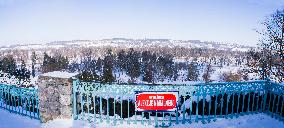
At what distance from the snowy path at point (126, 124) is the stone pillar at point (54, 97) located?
0.21 m

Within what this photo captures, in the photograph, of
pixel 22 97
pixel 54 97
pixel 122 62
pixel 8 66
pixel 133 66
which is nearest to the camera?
pixel 54 97

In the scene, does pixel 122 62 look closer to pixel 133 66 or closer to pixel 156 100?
pixel 133 66

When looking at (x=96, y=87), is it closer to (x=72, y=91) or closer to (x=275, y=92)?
(x=72, y=91)

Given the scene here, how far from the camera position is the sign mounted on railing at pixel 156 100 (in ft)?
25.7

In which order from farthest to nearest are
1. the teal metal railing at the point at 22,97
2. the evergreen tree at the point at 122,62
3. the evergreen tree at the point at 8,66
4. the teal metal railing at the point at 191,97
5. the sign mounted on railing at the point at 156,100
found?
the evergreen tree at the point at 122,62 → the evergreen tree at the point at 8,66 → the teal metal railing at the point at 22,97 → the sign mounted on railing at the point at 156,100 → the teal metal railing at the point at 191,97

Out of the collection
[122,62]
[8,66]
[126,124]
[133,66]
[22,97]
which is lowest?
[133,66]

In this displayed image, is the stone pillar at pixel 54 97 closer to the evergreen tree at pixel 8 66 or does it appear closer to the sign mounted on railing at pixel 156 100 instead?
the sign mounted on railing at pixel 156 100

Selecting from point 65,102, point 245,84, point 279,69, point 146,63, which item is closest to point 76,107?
point 65,102

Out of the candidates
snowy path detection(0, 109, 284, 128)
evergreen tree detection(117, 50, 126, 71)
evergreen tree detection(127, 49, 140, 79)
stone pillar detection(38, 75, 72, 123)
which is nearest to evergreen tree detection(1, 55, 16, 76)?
evergreen tree detection(127, 49, 140, 79)

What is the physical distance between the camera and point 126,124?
26.5 ft

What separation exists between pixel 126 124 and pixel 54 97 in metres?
2.07

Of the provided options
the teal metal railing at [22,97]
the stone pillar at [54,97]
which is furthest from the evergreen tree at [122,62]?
the stone pillar at [54,97]

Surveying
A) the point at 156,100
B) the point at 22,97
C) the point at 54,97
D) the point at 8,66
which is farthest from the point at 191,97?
the point at 8,66

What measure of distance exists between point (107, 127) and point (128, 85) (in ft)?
4.27
